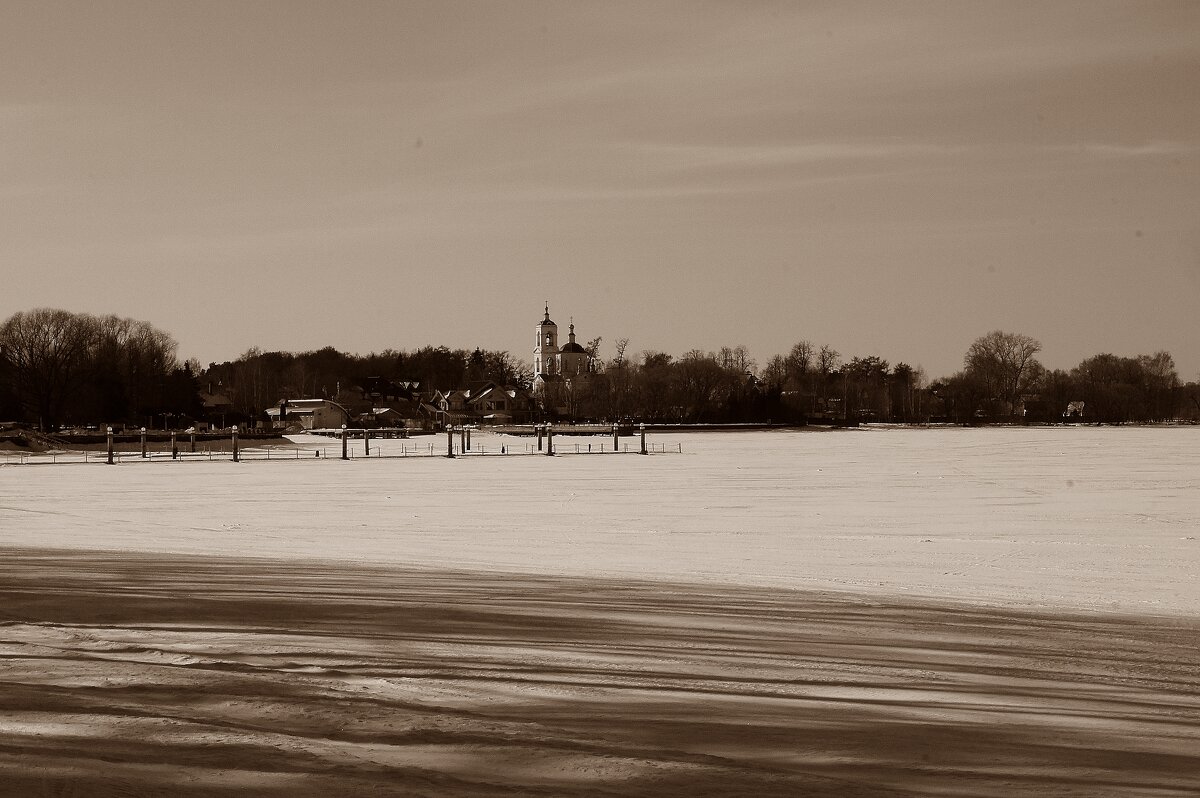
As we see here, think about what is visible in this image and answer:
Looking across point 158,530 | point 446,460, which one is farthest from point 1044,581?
point 446,460

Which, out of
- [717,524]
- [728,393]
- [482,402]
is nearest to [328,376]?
[482,402]

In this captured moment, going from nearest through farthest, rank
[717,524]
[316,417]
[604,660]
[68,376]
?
[604,660] → [717,524] → [68,376] → [316,417]

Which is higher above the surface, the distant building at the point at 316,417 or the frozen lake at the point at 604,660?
the distant building at the point at 316,417

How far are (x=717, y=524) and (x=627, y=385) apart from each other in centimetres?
12437

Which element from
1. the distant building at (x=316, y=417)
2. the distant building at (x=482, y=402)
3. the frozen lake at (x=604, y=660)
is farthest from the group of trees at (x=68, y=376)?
the frozen lake at (x=604, y=660)

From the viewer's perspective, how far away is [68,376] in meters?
104

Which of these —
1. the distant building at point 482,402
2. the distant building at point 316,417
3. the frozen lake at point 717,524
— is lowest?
the frozen lake at point 717,524

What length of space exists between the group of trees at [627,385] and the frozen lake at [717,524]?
68.1 m

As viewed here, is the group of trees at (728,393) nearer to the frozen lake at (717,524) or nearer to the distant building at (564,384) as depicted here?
the distant building at (564,384)

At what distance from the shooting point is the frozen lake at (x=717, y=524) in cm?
1409

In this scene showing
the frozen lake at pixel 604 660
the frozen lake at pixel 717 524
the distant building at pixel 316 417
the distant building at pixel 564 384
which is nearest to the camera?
the frozen lake at pixel 604 660

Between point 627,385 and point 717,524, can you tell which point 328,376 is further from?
point 717,524

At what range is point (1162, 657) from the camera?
347 inches

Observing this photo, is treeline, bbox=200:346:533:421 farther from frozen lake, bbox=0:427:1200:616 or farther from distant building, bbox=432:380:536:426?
frozen lake, bbox=0:427:1200:616
